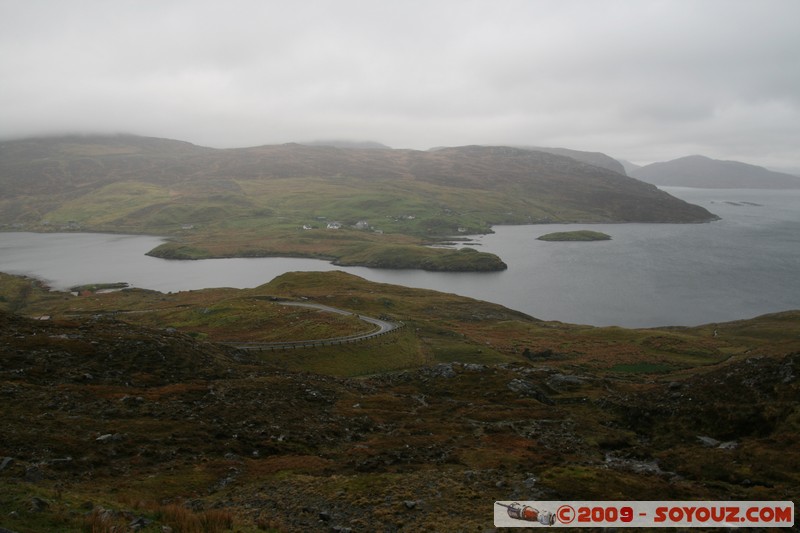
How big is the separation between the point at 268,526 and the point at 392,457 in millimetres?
12033

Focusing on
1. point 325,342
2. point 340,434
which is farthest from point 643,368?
point 340,434

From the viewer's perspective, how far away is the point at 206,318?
280ft

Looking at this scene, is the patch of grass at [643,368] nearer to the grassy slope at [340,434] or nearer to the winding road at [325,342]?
the grassy slope at [340,434]

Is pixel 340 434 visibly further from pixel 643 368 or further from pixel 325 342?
pixel 643 368

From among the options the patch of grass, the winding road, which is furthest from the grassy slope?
the winding road

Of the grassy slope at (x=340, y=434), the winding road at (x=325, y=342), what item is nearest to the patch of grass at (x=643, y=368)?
the grassy slope at (x=340, y=434)

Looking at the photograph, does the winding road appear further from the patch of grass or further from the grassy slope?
the patch of grass

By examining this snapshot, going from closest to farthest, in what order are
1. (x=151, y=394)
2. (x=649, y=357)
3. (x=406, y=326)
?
(x=151, y=394), (x=649, y=357), (x=406, y=326)

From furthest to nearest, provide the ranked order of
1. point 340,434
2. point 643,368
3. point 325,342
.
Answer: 1. point 643,368
2. point 325,342
3. point 340,434

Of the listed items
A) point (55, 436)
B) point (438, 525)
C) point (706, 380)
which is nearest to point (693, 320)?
point (706, 380)

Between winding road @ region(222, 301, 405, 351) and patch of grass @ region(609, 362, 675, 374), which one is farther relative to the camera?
patch of grass @ region(609, 362, 675, 374)

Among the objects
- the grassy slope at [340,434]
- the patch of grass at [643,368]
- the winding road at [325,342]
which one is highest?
the grassy slope at [340,434]

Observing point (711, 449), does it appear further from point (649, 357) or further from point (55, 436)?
point (649, 357)

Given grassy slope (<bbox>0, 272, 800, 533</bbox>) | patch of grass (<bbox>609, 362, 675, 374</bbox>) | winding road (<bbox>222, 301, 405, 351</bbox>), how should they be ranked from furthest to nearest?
1. patch of grass (<bbox>609, 362, 675, 374</bbox>)
2. winding road (<bbox>222, 301, 405, 351</bbox>)
3. grassy slope (<bbox>0, 272, 800, 533</bbox>)
